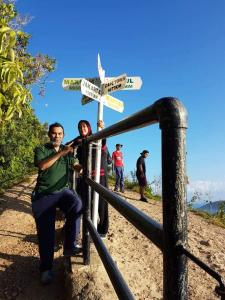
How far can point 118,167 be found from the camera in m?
16.0

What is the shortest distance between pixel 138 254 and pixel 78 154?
191 centimetres

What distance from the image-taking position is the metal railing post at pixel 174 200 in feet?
3.91

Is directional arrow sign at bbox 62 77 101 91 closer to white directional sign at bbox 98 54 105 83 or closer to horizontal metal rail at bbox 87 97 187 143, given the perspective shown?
white directional sign at bbox 98 54 105 83

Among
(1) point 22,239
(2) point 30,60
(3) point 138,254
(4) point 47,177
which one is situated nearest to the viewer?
(4) point 47,177

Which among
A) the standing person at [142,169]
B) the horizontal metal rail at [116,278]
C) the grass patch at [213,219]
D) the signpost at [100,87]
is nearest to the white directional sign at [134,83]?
the signpost at [100,87]

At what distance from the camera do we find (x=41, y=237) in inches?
171

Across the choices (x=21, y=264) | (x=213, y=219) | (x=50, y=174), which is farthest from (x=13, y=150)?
→ (x=50, y=174)

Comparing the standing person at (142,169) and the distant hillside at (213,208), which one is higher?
the standing person at (142,169)

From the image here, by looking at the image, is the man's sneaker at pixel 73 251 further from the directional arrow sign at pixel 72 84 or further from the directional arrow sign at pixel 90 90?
the directional arrow sign at pixel 72 84

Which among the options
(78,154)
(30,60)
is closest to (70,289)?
(78,154)

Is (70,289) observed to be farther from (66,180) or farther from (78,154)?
(78,154)

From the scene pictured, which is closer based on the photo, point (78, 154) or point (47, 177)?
point (47, 177)

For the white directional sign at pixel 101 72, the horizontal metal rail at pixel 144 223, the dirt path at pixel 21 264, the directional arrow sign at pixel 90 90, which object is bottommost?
the dirt path at pixel 21 264

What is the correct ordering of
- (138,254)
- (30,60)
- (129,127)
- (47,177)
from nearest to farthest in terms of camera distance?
(129,127) → (47,177) → (138,254) → (30,60)
